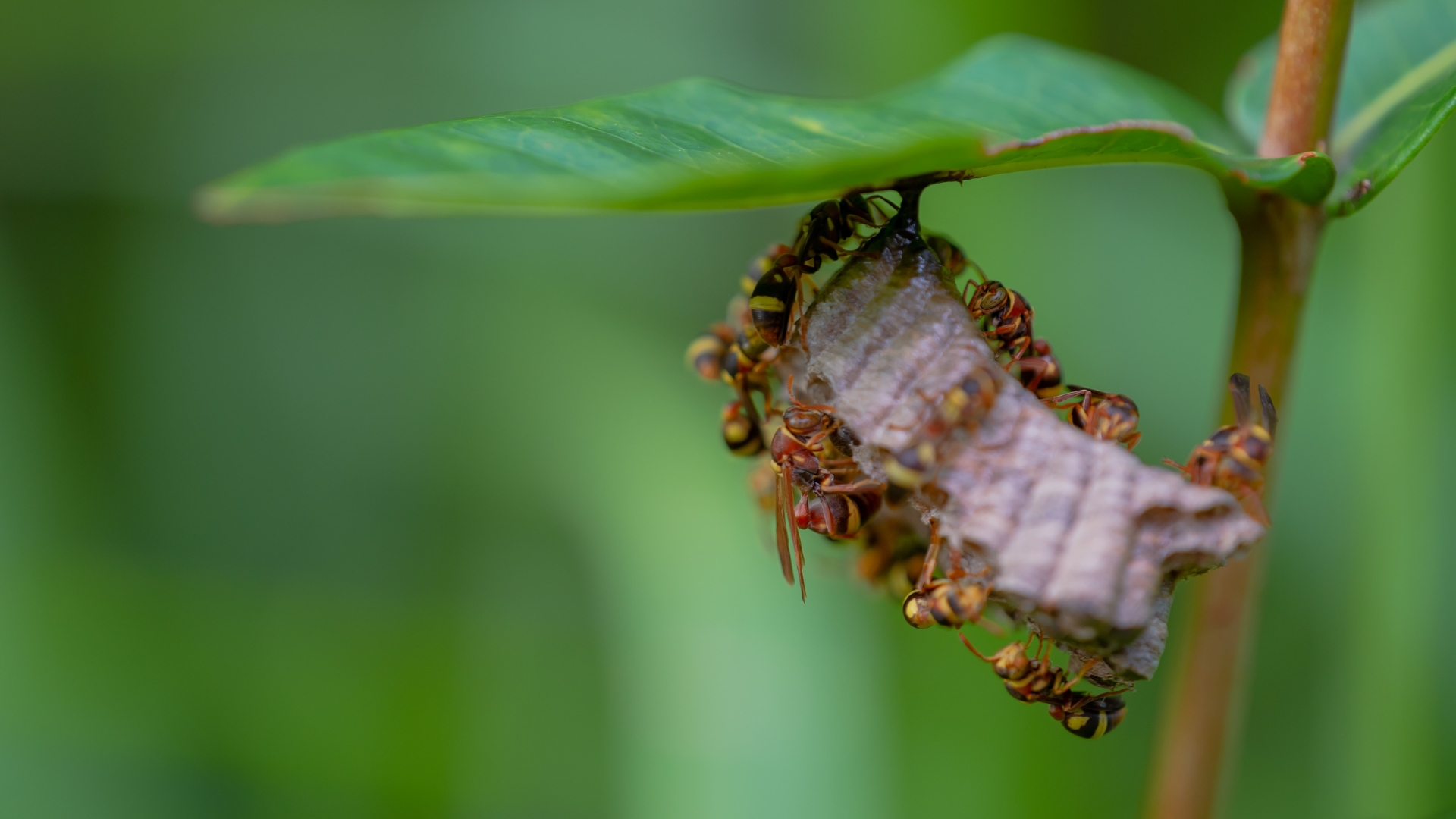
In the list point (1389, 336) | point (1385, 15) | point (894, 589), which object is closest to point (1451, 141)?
point (1389, 336)

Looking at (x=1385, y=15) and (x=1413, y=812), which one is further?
(x=1413, y=812)

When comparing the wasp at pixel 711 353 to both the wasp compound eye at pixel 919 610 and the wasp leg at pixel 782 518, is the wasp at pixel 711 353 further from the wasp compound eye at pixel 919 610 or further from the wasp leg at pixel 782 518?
the wasp compound eye at pixel 919 610

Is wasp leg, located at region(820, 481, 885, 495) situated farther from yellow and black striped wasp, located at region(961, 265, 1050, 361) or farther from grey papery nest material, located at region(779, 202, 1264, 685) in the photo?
yellow and black striped wasp, located at region(961, 265, 1050, 361)

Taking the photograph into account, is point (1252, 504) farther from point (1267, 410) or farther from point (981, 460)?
point (981, 460)

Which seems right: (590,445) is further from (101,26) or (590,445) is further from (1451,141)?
(1451,141)

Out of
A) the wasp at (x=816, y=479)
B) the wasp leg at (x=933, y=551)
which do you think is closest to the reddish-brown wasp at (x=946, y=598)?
the wasp leg at (x=933, y=551)

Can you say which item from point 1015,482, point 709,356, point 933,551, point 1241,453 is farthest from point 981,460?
point 709,356
